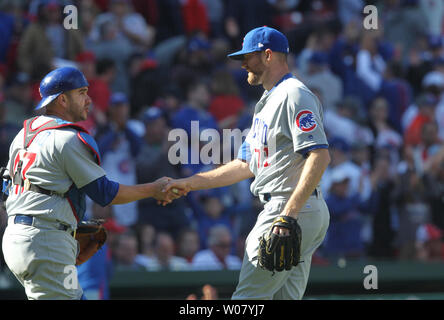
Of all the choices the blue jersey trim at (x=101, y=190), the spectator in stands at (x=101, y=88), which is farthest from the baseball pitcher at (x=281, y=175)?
the spectator in stands at (x=101, y=88)

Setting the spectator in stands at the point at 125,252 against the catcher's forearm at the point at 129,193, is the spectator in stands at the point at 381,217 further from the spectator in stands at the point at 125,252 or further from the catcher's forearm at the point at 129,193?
the catcher's forearm at the point at 129,193

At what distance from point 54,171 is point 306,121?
1487 millimetres

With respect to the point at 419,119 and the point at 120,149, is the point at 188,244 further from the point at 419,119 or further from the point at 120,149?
the point at 419,119

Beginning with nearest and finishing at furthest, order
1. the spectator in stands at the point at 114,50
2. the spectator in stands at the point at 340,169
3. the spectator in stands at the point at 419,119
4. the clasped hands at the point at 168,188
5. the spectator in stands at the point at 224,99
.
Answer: the clasped hands at the point at 168,188, the spectator in stands at the point at 340,169, the spectator in stands at the point at 114,50, the spectator in stands at the point at 224,99, the spectator in stands at the point at 419,119

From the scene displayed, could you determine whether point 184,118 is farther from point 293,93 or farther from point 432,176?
point 293,93

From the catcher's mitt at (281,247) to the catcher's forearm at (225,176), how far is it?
2.83 ft

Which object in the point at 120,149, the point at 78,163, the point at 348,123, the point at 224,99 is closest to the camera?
the point at 78,163

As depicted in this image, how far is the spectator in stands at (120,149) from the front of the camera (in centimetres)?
852

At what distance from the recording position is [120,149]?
8625 millimetres

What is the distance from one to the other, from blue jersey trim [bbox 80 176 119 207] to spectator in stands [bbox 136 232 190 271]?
3.88 m

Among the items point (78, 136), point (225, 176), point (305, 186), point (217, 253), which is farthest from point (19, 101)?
point (305, 186)

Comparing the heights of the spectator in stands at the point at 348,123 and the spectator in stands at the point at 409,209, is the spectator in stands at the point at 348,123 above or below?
above

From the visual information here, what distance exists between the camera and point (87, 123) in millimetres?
8344

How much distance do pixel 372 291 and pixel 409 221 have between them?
130cm
